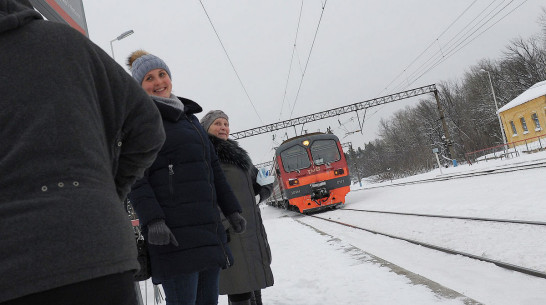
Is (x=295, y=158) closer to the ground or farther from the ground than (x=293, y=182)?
farther from the ground

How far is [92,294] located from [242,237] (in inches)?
90.8

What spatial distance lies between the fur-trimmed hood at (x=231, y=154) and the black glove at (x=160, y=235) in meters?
1.33

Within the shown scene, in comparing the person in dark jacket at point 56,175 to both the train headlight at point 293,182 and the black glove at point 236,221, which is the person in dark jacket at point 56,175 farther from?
the train headlight at point 293,182

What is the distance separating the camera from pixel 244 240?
3.25 m

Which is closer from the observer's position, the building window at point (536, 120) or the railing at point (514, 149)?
the railing at point (514, 149)

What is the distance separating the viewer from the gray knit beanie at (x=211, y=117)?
11.7 feet

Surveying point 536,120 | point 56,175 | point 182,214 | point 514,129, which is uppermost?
point 536,120

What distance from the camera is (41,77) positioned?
40.9 inches

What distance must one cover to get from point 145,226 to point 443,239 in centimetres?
576

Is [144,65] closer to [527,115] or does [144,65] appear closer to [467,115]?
[527,115]

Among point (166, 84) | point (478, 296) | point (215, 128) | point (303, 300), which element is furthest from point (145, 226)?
point (478, 296)

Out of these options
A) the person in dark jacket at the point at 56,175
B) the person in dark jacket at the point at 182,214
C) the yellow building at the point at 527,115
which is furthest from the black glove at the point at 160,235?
the yellow building at the point at 527,115

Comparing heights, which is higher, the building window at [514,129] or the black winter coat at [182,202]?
the building window at [514,129]

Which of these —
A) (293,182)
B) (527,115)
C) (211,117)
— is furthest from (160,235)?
(527,115)
